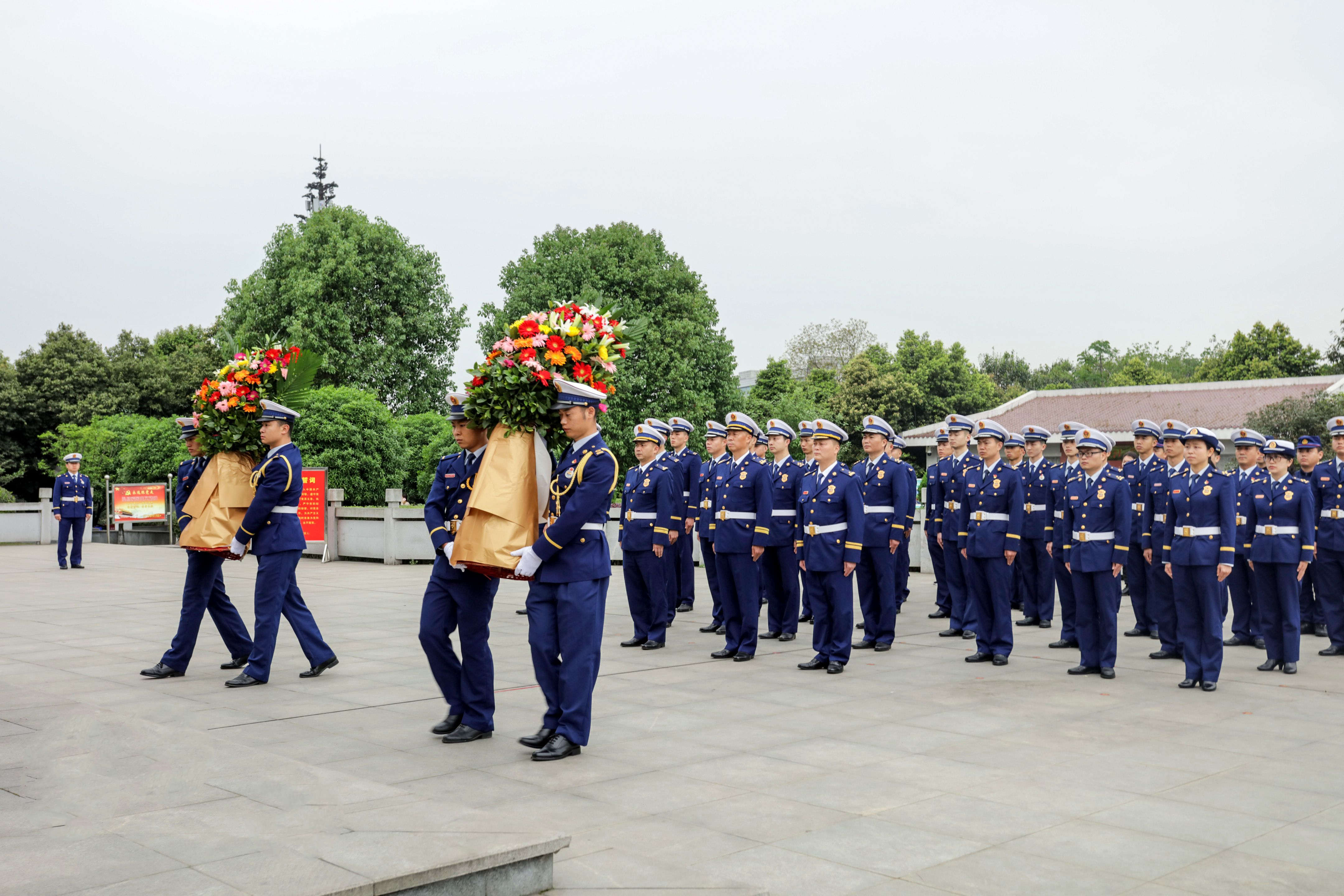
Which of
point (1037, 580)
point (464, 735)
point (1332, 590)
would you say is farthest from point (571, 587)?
point (1332, 590)

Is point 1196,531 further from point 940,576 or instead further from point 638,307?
point 638,307

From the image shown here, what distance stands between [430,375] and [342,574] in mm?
21404

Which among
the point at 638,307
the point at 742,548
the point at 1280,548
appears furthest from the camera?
the point at 638,307

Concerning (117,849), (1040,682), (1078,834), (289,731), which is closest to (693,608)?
(1040,682)

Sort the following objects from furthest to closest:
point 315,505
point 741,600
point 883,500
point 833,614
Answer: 1. point 315,505
2. point 883,500
3. point 741,600
4. point 833,614

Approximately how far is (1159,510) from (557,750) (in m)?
5.51

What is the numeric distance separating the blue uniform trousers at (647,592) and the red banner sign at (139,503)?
728 inches

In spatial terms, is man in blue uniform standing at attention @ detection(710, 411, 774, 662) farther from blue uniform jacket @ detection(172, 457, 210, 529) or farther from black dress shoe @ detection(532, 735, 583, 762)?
blue uniform jacket @ detection(172, 457, 210, 529)

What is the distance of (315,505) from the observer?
1925cm

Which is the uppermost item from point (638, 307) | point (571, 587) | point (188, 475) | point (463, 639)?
point (638, 307)

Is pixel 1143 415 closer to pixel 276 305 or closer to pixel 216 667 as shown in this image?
pixel 276 305

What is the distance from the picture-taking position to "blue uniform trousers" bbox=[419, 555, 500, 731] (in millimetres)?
6320

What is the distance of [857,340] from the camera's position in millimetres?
62531

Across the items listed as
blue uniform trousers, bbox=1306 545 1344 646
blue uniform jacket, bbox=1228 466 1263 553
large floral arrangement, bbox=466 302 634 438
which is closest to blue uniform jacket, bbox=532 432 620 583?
large floral arrangement, bbox=466 302 634 438
